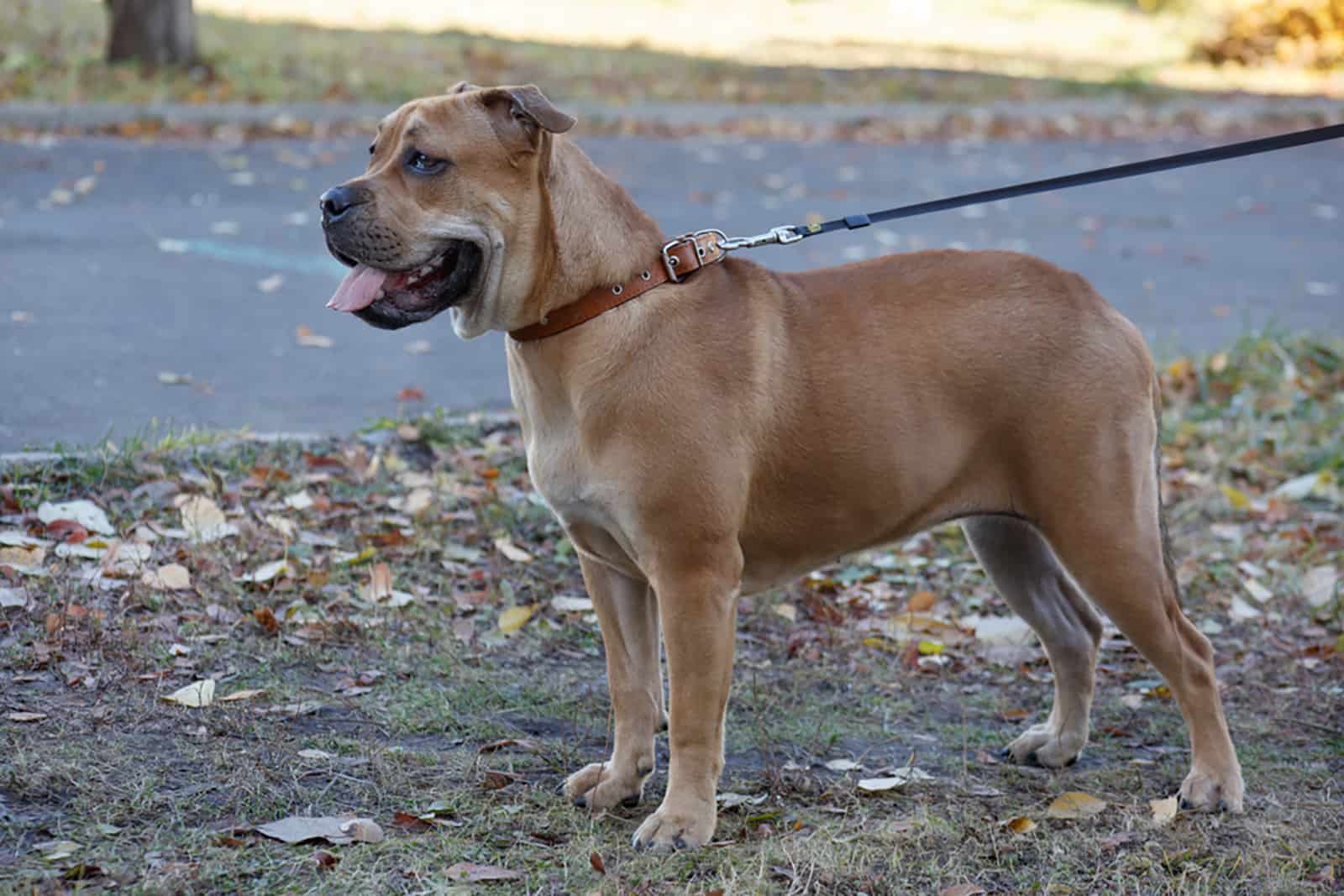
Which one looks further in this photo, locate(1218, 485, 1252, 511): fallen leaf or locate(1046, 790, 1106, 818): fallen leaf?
locate(1218, 485, 1252, 511): fallen leaf

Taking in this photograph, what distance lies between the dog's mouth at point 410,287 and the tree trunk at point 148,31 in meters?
12.4

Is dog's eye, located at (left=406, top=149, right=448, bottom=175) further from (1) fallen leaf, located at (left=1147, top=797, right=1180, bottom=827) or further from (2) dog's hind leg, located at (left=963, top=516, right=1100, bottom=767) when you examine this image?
(1) fallen leaf, located at (left=1147, top=797, right=1180, bottom=827)

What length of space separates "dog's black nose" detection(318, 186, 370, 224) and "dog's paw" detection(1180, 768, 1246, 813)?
111 inches

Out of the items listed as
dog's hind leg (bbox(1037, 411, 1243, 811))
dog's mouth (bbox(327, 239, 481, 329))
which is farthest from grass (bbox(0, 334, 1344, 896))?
dog's mouth (bbox(327, 239, 481, 329))

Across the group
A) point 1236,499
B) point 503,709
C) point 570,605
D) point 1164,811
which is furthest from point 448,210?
point 1236,499

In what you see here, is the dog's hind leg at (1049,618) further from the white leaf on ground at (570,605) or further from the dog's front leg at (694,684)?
the white leaf on ground at (570,605)

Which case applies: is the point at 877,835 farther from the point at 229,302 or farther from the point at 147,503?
the point at 229,302

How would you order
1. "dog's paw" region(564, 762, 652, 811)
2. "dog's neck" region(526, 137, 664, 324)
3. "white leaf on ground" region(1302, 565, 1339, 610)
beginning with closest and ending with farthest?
1. "dog's neck" region(526, 137, 664, 324)
2. "dog's paw" region(564, 762, 652, 811)
3. "white leaf on ground" region(1302, 565, 1339, 610)

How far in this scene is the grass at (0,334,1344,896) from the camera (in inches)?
152

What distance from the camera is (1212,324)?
394 inches

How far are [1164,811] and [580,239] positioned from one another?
2.28m

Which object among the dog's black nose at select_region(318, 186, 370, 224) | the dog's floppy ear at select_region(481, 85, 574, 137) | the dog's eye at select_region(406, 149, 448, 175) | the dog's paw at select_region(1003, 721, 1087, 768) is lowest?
the dog's paw at select_region(1003, 721, 1087, 768)

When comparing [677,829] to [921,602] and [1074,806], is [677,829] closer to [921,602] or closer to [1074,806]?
[1074,806]

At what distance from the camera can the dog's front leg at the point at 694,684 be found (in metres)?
3.99
